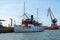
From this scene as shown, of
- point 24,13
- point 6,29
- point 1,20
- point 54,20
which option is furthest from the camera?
point 54,20

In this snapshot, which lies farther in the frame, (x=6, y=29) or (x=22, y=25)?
(x=22, y=25)

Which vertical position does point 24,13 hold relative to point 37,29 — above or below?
above

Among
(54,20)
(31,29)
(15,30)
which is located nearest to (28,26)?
(31,29)

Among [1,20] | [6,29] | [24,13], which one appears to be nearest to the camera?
[6,29]

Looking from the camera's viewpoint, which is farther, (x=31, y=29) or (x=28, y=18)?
(x=28, y=18)

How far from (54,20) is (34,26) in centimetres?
6506

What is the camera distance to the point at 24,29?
119938 mm

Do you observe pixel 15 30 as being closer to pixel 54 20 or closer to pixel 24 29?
pixel 24 29

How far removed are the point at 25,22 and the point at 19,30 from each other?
414 inches

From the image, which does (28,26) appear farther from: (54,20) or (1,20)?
(54,20)

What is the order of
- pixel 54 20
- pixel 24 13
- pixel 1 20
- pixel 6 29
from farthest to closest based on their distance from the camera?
1. pixel 54 20
2. pixel 24 13
3. pixel 1 20
4. pixel 6 29

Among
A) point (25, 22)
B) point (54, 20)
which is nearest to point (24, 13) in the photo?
point (25, 22)

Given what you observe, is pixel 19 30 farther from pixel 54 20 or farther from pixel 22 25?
pixel 54 20

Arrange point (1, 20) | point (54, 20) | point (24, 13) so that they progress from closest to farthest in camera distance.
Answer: point (1, 20)
point (24, 13)
point (54, 20)
